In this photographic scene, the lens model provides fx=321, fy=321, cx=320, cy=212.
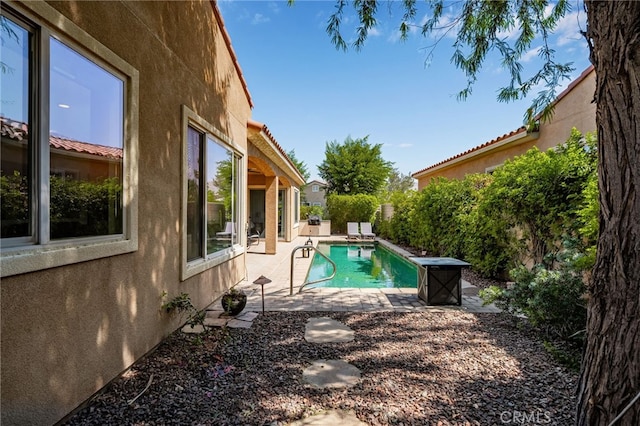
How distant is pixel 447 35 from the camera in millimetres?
6195

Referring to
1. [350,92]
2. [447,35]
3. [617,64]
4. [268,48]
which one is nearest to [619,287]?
[617,64]

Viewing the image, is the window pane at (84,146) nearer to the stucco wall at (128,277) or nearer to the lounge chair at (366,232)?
the stucco wall at (128,277)

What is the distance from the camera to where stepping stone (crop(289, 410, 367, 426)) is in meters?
Answer: 2.76

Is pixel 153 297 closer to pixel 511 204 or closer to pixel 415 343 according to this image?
pixel 415 343

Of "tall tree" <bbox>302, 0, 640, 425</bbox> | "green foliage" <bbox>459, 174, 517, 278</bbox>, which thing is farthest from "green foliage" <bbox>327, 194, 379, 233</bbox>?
"tall tree" <bbox>302, 0, 640, 425</bbox>

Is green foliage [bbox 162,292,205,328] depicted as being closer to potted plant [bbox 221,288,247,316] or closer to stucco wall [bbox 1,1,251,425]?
stucco wall [bbox 1,1,251,425]

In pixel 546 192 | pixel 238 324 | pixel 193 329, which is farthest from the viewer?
pixel 546 192

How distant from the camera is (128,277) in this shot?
3.56 m

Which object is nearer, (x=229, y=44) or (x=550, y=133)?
(x=229, y=44)

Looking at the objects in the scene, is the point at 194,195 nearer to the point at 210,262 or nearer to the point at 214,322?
the point at 210,262

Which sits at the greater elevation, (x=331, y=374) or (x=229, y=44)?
(x=229, y=44)

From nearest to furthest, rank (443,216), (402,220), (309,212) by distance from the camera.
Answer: (443,216), (402,220), (309,212)

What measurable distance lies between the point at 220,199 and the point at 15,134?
4.48 m

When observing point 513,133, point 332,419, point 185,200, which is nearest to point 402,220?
point 513,133
